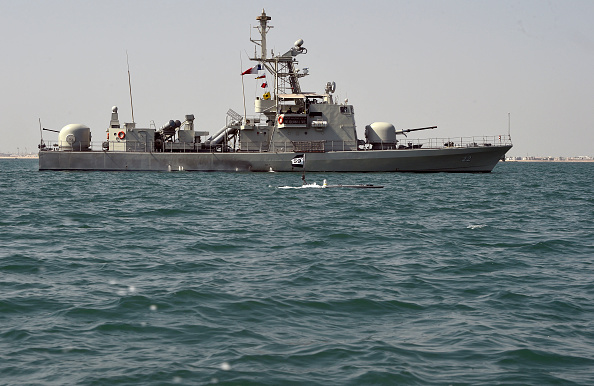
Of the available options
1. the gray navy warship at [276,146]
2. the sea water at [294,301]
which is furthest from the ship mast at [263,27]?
the sea water at [294,301]

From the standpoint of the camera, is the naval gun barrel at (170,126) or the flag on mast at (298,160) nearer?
the flag on mast at (298,160)

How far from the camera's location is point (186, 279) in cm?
1103

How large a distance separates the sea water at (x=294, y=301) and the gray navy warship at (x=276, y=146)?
2748 cm

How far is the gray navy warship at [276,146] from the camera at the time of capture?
157 feet

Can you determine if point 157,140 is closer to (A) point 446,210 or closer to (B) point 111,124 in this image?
(B) point 111,124

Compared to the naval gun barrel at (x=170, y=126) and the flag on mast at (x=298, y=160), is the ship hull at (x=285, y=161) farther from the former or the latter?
the naval gun barrel at (x=170, y=126)

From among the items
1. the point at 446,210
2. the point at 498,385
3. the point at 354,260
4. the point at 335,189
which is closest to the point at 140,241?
the point at 354,260

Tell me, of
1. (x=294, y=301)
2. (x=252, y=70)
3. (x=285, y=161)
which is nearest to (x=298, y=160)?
(x=285, y=161)

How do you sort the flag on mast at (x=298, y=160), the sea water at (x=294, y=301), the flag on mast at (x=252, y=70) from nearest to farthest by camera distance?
the sea water at (x=294, y=301) < the flag on mast at (x=298, y=160) < the flag on mast at (x=252, y=70)

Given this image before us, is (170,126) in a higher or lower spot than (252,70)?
lower

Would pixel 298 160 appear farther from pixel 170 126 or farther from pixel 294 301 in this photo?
pixel 294 301

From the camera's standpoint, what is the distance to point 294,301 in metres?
9.52

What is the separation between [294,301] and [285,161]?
3868 cm

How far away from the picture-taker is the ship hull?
47250mm
